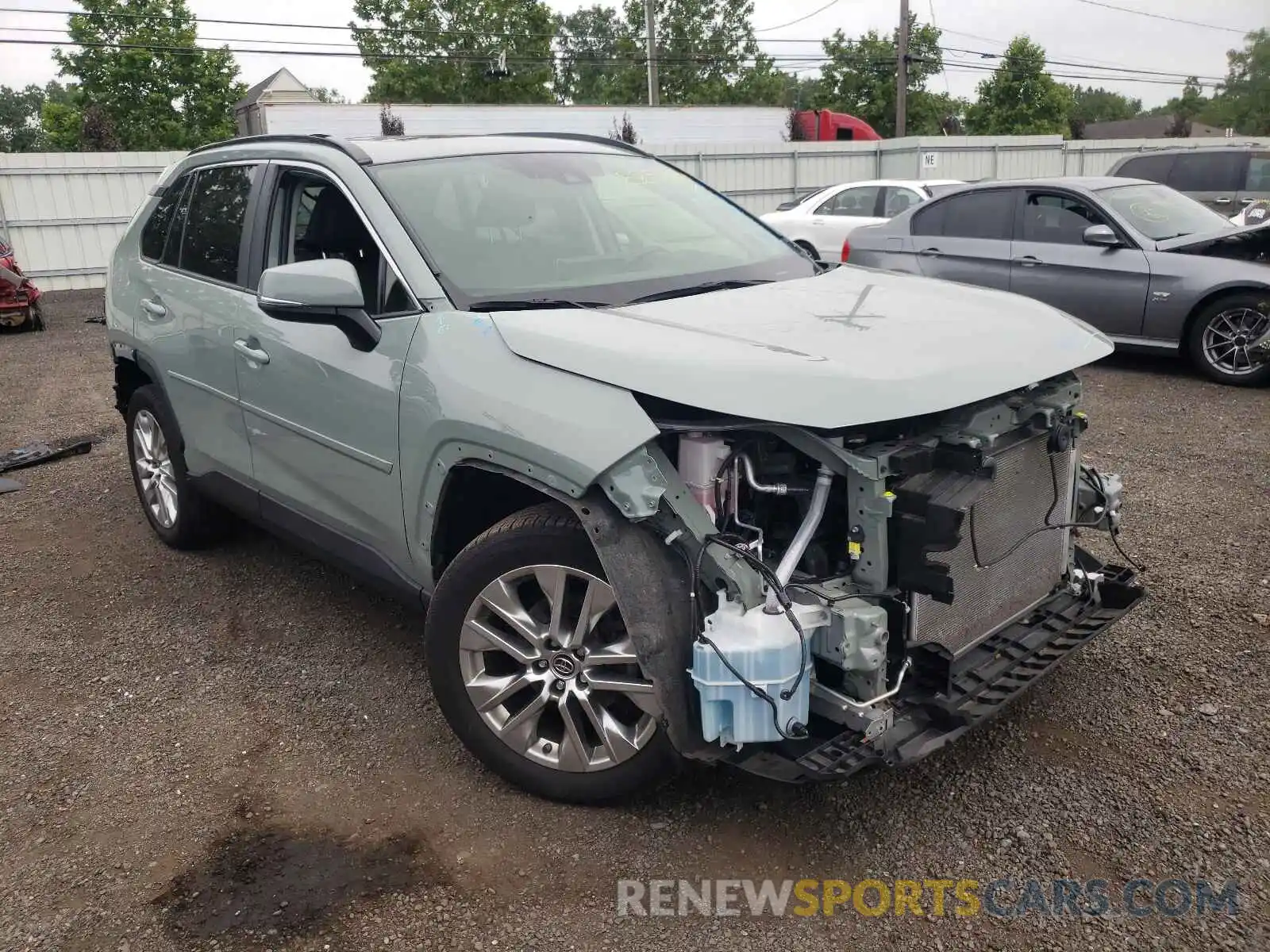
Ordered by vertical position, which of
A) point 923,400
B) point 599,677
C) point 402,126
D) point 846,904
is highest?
point 402,126

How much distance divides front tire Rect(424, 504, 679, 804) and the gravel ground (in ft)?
0.56

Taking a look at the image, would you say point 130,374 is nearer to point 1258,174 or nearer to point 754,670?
point 754,670

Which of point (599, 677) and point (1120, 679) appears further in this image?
point (1120, 679)

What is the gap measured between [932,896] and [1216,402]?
628 cm

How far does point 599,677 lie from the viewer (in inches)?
115

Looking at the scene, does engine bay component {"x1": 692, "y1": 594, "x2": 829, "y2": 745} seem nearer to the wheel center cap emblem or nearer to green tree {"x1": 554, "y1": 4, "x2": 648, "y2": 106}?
the wheel center cap emblem

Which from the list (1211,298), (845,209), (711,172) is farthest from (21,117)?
(1211,298)

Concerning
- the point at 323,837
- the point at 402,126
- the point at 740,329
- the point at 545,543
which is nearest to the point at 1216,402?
the point at 740,329

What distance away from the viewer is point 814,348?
2830mm

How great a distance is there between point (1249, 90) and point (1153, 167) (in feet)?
247

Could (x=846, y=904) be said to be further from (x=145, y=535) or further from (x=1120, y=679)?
(x=145, y=535)

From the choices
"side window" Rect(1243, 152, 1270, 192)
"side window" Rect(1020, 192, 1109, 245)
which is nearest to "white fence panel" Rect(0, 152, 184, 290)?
"side window" Rect(1020, 192, 1109, 245)

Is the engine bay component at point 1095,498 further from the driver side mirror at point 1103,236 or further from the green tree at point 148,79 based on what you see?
the green tree at point 148,79

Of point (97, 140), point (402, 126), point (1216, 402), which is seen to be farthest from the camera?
point (97, 140)
